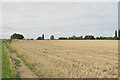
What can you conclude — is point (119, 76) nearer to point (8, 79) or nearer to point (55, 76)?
point (55, 76)

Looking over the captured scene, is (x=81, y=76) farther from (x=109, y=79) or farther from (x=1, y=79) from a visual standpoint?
(x=1, y=79)

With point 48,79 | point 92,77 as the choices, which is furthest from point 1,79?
point 92,77

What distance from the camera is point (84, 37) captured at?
370 feet

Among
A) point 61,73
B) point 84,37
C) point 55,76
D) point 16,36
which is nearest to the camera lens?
point 55,76

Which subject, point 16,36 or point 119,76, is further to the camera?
point 16,36

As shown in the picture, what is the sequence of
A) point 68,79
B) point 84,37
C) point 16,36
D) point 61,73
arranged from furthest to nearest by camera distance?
point 16,36 < point 84,37 < point 61,73 < point 68,79

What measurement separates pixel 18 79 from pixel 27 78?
0.67 metres

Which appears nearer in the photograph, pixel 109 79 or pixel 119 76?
pixel 109 79

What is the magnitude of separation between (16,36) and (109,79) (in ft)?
473

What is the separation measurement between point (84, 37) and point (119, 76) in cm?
10547

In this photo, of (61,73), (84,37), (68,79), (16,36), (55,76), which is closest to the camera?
(68,79)

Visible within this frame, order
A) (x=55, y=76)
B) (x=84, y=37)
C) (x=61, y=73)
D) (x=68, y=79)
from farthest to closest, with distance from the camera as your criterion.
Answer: (x=84, y=37), (x=61, y=73), (x=55, y=76), (x=68, y=79)

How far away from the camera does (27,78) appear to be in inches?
363

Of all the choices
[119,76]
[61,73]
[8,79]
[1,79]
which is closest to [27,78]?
[8,79]
